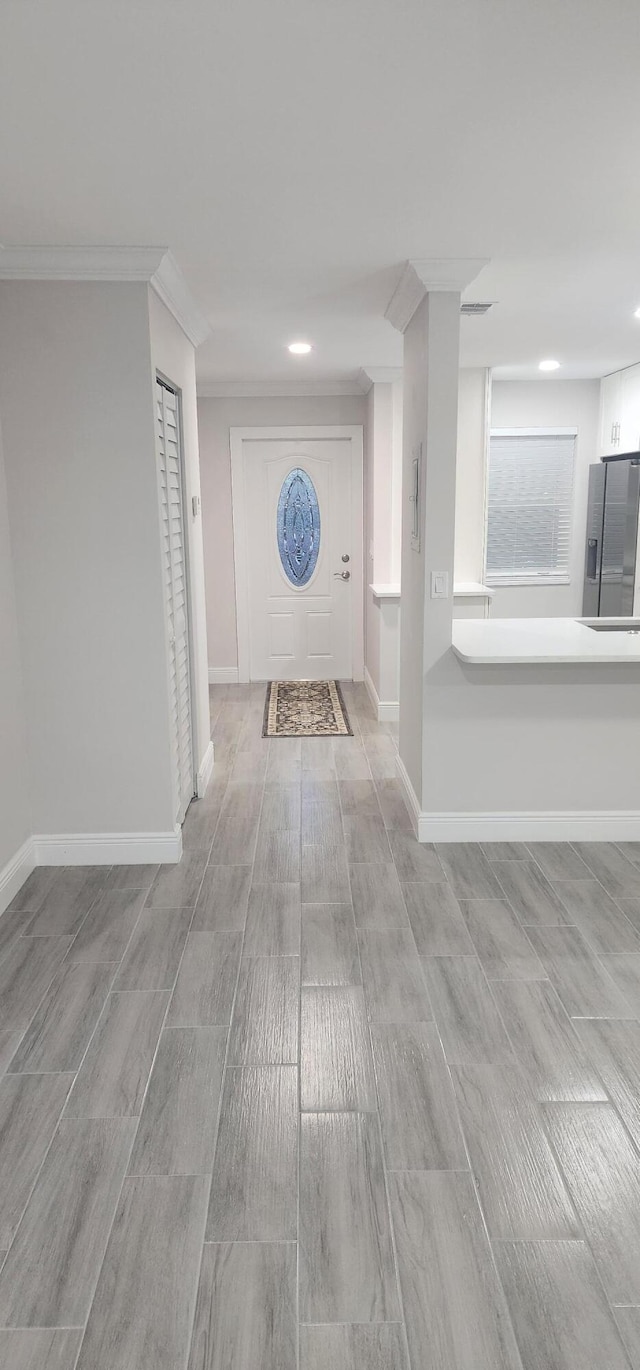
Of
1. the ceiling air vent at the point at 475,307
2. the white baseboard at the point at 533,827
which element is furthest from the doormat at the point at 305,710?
the ceiling air vent at the point at 475,307

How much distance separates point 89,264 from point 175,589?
1382mm

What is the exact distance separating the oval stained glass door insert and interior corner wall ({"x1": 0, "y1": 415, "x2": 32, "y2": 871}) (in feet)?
12.6

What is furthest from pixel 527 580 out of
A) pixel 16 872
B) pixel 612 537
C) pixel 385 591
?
pixel 16 872

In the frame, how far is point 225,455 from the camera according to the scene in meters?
6.85

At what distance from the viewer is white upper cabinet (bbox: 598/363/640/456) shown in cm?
576

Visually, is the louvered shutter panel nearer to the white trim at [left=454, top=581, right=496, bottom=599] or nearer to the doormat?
the doormat

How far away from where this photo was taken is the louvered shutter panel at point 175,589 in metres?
3.61

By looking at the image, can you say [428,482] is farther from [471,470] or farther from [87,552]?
[471,470]

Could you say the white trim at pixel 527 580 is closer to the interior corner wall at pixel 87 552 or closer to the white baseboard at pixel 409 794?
the white baseboard at pixel 409 794

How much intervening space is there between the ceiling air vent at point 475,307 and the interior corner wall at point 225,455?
271 centimetres

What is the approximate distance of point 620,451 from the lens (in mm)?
6047

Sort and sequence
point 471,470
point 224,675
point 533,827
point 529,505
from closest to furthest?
point 533,827, point 471,470, point 529,505, point 224,675

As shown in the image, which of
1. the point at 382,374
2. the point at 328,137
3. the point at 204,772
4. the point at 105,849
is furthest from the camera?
the point at 382,374

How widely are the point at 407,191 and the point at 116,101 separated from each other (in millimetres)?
905
